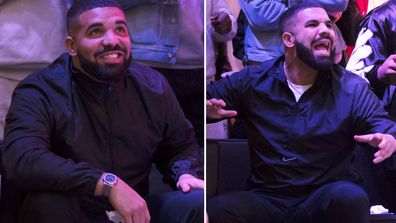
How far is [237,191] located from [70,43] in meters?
0.57

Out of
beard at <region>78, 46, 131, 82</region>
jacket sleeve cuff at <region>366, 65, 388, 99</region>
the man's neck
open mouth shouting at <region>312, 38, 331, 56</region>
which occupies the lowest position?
jacket sleeve cuff at <region>366, 65, 388, 99</region>

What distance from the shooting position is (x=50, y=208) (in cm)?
107

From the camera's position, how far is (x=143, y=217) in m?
1.14

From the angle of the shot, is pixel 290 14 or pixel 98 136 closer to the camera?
pixel 98 136

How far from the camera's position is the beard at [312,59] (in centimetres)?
151

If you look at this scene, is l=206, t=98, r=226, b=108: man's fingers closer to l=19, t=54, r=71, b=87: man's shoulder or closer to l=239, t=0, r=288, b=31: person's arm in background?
l=239, t=0, r=288, b=31: person's arm in background

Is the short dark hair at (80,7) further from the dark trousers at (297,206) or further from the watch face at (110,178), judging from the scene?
the dark trousers at (297,206)

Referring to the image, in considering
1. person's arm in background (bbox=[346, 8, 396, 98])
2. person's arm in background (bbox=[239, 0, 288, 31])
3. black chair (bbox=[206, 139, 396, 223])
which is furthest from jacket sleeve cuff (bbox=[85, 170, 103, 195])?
person's arm in background (bbox=[346, 8, 396, 98])

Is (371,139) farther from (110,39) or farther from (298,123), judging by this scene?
(110,39)

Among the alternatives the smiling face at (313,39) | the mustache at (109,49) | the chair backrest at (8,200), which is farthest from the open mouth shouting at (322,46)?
the chair backrest at (8,200)

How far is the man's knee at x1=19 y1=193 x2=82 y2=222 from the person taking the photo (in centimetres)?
107

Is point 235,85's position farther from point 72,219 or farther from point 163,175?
point 72,219

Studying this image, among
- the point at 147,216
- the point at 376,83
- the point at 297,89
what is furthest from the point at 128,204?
the point at 376,83

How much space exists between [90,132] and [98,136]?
0.06ft
